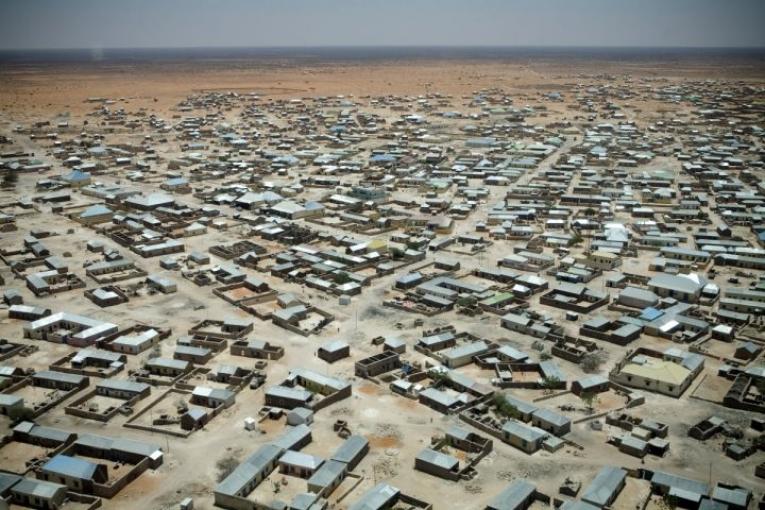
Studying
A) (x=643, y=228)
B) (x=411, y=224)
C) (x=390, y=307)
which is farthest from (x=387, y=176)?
(x=390, y=307)

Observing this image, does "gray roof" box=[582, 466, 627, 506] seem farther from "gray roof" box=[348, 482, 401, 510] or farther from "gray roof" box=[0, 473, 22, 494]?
"gray roof" box=[0, 473, 22, 494]

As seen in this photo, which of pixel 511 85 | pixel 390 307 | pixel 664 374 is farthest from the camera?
pixel 511 85

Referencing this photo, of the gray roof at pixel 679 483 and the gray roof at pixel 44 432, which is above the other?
the gray roof at pixel 44 432

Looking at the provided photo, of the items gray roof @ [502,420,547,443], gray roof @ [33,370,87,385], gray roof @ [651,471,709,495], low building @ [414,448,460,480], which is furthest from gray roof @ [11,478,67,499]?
gray roof @ [651,471,709,495]

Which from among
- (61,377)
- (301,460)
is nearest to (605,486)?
(301,460)

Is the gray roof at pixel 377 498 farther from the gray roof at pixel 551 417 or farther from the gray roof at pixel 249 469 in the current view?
the gray roof at pixel 551 417

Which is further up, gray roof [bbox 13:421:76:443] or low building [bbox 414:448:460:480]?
gray roof [bbox 13:421:76:443]

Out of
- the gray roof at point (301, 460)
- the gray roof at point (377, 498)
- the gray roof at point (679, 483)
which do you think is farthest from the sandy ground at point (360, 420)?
the gray roof at point (301, 460)

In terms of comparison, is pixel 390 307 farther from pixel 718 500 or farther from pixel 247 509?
pixel 718 500
